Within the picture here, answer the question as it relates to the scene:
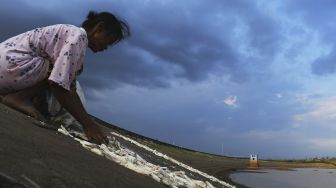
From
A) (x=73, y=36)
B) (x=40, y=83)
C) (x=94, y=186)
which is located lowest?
(x=94, y=186)

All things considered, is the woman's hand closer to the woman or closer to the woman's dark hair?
the woman

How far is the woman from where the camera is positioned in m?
3.42

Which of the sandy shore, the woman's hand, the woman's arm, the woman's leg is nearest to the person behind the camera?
the sandy shore

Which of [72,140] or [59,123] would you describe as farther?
[59,123]

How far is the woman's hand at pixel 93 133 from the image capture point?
3.36 m

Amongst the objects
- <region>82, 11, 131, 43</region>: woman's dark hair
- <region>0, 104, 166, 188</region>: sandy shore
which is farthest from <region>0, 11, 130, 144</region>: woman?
<region>0, 104, 166, 188</region>: sandy shore

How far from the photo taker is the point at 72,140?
3221 mm

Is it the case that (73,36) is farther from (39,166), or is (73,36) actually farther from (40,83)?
(39,166)

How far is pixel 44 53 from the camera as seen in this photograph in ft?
11.6

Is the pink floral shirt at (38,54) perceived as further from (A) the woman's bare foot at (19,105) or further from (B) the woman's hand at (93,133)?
(B) the woman's hand at (93,133)

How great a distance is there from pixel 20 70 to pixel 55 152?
105 centimetres

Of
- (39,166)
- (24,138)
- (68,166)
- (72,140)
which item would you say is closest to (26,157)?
(39,166)

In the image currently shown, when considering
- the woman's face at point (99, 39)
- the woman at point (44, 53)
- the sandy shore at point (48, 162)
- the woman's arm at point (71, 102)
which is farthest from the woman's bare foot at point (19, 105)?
the woman's face at point (99, 39)

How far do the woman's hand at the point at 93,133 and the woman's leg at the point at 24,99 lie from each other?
0.38 m
